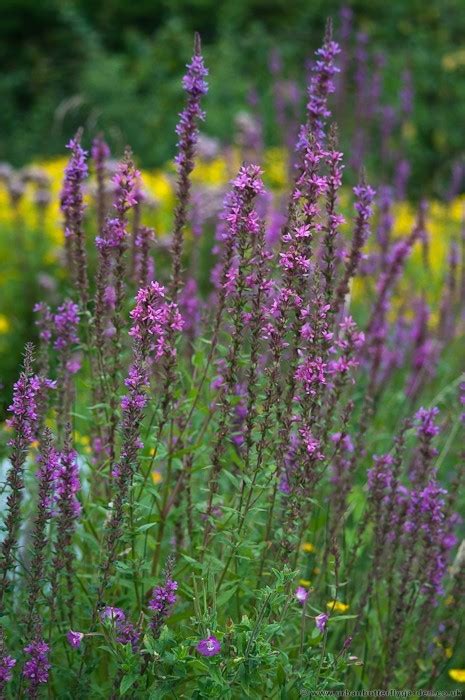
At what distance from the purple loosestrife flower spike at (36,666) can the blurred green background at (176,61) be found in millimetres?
8062

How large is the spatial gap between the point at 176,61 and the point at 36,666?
32.8ft

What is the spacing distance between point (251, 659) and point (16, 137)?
9.98 meters

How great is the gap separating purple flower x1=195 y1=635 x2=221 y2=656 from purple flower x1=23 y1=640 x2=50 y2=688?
1.17 ft

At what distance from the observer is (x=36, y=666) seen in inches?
88.2

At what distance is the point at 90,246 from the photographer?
7023mm

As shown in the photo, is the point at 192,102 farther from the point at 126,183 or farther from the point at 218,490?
the point at 218,490

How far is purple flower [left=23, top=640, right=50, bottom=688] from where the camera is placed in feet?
7.33

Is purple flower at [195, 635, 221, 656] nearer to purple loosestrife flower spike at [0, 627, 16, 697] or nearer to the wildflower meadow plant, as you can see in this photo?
the wildflower meadow plant

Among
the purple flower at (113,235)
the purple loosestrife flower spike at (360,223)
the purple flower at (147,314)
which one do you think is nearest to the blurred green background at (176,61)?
the purple loosestrife flower spike at (360,223)

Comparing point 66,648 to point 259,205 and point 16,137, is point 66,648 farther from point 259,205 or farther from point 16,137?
point 16,137

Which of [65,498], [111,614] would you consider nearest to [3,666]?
[111,614]

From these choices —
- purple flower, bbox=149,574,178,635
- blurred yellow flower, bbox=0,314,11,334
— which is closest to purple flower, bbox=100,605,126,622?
purple flower, bbox=149,574,178,635

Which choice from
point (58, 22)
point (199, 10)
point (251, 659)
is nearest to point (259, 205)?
point (251, 659)

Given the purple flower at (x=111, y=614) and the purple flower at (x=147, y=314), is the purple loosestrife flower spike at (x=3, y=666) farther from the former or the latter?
the purple flower at (x=147, y=314)
